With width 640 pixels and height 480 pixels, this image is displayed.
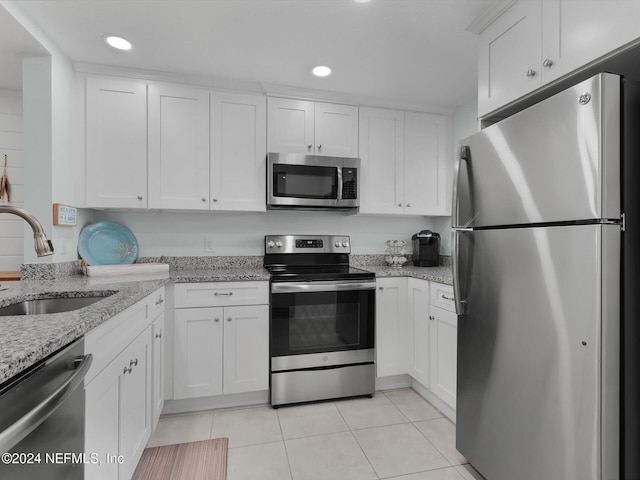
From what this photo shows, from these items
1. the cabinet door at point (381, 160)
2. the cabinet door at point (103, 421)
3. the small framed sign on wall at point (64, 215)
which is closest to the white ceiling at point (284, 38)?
the cabinet door at point (381, 160)

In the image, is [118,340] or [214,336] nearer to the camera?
[118,340]

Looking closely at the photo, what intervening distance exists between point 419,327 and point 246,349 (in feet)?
4.14

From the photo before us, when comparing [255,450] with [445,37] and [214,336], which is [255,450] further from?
[445,37]

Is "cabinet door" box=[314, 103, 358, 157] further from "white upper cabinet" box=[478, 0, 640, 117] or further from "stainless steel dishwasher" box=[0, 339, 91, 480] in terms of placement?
"stainless steel dishwasher" box=[0, 339, 91, 480]

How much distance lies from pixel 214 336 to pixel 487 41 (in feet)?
7.91

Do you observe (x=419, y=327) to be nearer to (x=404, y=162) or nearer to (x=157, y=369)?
(x=404, y=162)

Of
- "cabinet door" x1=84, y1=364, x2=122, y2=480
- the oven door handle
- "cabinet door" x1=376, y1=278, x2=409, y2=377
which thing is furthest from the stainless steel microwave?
"cabinet door" x1=84, y1=364, x2=122, y2=480

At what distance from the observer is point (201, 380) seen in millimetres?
2238

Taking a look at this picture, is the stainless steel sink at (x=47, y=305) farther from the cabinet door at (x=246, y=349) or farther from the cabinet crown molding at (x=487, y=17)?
the cabinet crown molding at (x=487, y=17)

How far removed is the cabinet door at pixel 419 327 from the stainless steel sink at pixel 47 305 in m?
1.93

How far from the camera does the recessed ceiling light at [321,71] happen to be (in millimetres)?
2307

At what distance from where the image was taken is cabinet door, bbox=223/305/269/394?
2279 millimetres

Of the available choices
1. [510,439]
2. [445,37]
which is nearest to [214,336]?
[510,439]

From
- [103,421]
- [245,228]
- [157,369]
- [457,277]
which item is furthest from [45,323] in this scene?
[245,228]
